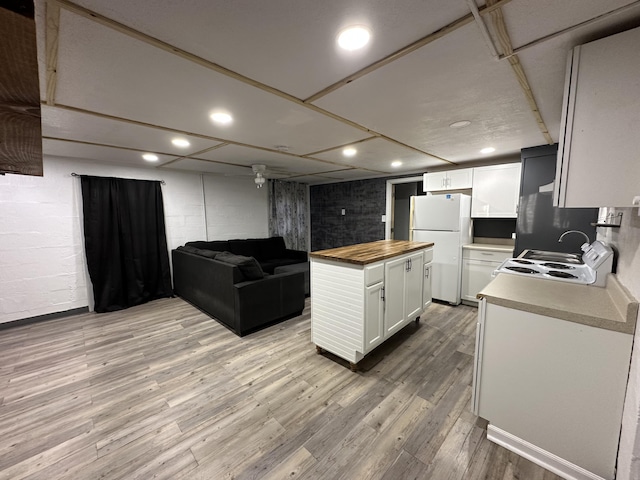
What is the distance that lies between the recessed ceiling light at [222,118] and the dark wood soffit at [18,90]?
137 cm

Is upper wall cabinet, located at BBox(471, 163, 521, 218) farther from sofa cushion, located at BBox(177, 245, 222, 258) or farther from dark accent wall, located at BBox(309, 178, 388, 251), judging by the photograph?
sofa cushion, located at BBox(177, 245, 222, 258)

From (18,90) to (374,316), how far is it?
2.36 metres

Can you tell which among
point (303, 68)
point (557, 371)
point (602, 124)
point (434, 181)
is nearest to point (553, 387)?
point (557, 371)

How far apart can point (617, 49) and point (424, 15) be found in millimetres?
856

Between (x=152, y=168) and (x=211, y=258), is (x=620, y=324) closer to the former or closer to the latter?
(x=211, y=258)

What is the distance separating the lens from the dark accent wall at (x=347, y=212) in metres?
5.42

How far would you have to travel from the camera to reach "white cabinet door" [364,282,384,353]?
7.39 ft

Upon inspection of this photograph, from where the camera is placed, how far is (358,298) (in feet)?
7.34

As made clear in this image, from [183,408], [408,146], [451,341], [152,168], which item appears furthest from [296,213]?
[183,408]

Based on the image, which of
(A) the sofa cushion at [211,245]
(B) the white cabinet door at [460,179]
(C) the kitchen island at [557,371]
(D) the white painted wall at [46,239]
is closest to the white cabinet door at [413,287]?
(C) the kitchen island at [557,371]

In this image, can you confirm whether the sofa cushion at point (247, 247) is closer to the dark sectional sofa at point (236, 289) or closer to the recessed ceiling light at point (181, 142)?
the dark sectional sofa at point (236, 289)

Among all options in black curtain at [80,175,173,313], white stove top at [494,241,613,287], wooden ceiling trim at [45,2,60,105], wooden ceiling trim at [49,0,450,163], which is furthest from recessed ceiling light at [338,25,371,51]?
black curtain at [80,175,173,313]

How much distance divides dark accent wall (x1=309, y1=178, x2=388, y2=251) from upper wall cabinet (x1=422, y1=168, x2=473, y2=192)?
3.40ft

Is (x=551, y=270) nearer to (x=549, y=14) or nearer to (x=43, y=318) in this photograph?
(x=549, y=14)
